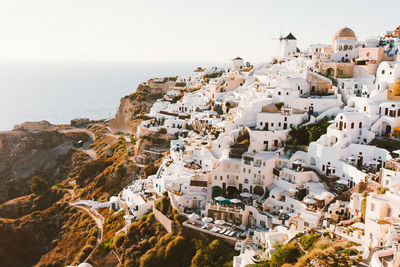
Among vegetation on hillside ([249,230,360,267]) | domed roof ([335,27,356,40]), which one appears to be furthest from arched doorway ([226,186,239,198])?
domed roof ([335,27,356,40])

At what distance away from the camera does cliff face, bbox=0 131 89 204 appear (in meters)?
58.0

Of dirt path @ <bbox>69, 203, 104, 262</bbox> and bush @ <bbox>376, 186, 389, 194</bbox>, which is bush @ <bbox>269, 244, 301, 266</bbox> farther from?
dirt path @ <bbox>69, 203, 104, 262</bbox>

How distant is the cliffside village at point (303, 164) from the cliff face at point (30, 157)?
2617 cm

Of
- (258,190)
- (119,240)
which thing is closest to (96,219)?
(119,240)

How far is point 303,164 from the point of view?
29594mm

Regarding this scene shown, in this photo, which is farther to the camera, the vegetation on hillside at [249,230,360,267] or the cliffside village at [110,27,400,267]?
the cliffside village at [110,27,400,267]

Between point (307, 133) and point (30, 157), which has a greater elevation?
point (307, 133)

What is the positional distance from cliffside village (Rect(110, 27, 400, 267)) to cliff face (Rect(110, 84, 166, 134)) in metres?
24.9

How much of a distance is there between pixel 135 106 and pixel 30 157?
21011 mm

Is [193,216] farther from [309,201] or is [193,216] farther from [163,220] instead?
[309,201]

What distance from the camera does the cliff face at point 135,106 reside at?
6769cm

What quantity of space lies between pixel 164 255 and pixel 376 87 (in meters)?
24.6

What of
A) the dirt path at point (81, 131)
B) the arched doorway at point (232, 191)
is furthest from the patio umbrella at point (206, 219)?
the dirt path at point (81, 131)

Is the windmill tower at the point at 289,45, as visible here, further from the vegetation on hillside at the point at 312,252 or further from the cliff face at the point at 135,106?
the vegetation on hillside at the point at 312,252
